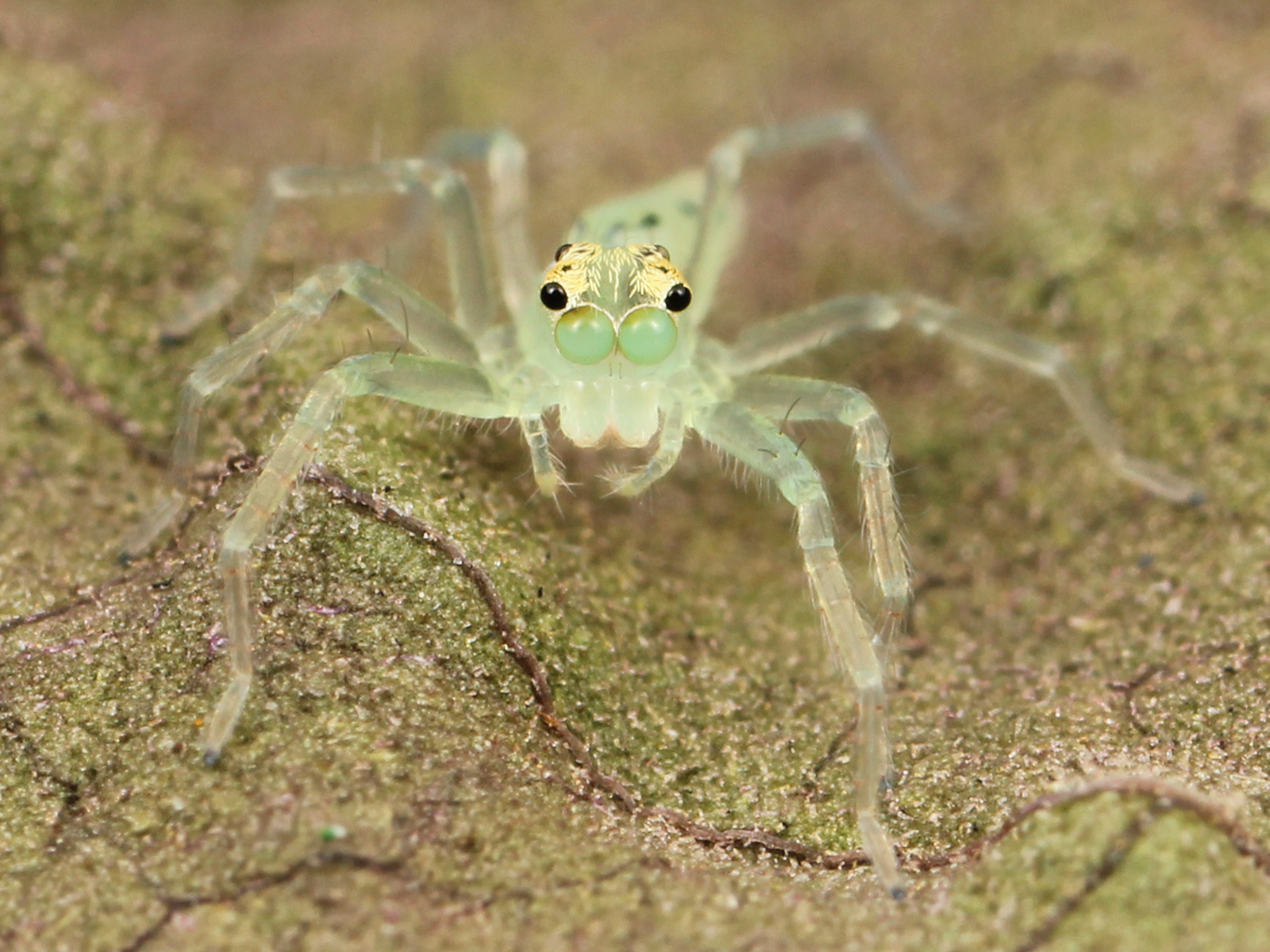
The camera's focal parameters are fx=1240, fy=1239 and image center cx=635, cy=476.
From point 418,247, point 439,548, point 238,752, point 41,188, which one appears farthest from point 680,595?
point 41,188

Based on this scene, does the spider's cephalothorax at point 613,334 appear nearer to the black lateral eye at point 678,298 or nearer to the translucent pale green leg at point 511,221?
the black lateral eye at point 678,298

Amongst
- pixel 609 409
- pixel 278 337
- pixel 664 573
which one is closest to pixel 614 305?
pixel 609 409

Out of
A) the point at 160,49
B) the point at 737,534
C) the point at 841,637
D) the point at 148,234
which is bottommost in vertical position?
the point at 737,534

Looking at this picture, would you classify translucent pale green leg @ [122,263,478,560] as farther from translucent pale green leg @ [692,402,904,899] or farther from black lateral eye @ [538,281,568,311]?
translucent pale green leg @ [692,402,904,899]

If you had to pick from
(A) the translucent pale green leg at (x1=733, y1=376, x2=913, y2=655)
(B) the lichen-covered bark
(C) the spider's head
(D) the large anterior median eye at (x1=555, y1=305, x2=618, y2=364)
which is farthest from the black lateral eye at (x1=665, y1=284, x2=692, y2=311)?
(B) the lichen-covered bark

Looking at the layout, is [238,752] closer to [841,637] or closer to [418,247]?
[841,637]

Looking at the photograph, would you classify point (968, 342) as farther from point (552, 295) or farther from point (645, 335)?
point (552, 295)
